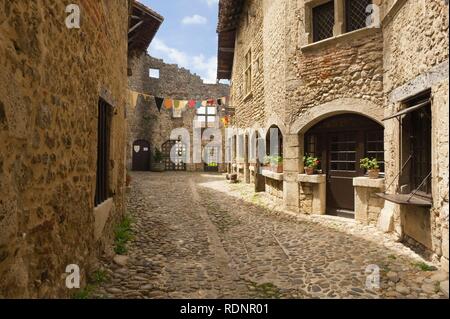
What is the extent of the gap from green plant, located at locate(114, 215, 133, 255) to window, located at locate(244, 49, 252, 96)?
6.90 meters

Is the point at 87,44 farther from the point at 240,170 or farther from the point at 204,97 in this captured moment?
the point at 204,97

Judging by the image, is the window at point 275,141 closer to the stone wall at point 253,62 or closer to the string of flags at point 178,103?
the stone wall at point 253,62

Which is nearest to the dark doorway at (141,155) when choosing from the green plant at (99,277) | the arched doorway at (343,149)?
the arched doorway at (343,149)

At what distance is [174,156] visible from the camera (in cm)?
1972

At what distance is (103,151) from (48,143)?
1930 millimetres

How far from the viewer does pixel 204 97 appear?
2098 cm

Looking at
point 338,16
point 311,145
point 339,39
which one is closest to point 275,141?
point 311,145

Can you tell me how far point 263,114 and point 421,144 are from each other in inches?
190

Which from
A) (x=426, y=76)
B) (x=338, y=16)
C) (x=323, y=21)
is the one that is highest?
(x=323, y=21)

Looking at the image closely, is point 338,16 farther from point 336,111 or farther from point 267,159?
point 267,159

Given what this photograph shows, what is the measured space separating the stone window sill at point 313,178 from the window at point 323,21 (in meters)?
3.17

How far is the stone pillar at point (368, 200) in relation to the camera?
511 centimetres

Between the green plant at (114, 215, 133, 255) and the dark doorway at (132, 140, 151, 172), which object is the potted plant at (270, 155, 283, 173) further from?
the dark doorway at (132, 140, 151, 172)
